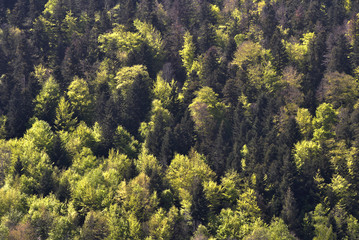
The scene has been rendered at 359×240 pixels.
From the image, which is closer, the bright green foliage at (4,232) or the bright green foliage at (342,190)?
the bright green foliage at (4,232)

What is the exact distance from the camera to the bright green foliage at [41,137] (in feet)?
274

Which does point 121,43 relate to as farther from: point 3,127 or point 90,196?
point 90,196

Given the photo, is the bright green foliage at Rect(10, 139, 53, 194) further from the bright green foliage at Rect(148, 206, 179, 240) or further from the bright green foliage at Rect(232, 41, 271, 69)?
the bright green foliage at Rect(232, 41, 271, 69)

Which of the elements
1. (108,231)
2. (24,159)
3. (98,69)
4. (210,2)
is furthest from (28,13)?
(108,231)

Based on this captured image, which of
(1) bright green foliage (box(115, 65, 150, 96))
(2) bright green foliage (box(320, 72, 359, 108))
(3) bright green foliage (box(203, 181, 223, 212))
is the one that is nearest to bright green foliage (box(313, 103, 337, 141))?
(2) bright green foliage (box(320, 72, 359, 108))

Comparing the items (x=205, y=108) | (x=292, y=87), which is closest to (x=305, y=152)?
(x=292, y=87)

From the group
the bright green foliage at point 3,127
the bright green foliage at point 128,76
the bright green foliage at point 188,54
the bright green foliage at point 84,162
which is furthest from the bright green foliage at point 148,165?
the bright green foliage at point 188,54

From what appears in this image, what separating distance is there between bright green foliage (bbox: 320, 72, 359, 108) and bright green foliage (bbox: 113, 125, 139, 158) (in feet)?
123

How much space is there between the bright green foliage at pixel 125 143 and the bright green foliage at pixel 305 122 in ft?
101

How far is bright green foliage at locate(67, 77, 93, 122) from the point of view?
95.5 m

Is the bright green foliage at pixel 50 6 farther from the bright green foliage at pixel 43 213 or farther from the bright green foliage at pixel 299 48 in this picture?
the bright green foliage at pixel 43 213

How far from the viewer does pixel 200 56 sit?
10538cm

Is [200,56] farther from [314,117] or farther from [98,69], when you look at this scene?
[314,117]

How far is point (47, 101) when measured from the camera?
94.7 metres
